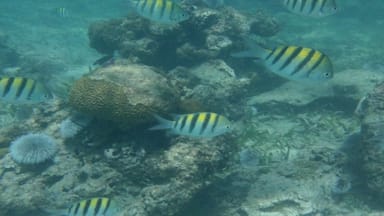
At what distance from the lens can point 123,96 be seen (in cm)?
579

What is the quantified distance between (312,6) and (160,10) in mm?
2602

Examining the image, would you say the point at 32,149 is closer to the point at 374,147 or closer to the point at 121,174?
the point at 121,174

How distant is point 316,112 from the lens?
940 cm

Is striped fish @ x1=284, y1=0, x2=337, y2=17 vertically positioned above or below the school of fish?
above

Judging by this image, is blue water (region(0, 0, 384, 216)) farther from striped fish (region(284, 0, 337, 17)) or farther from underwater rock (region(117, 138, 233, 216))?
striped fish (region(284, 0, 337, 17))

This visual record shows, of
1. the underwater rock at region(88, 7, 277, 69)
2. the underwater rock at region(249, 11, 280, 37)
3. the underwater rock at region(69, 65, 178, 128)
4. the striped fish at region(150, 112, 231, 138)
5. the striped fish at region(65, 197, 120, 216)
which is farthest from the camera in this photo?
the underwater rock at region(249, 11, 280, 37)

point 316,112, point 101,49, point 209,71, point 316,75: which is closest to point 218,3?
point 209,71

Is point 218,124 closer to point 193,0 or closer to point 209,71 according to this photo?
point 209,71

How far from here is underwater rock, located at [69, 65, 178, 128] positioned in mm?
5746

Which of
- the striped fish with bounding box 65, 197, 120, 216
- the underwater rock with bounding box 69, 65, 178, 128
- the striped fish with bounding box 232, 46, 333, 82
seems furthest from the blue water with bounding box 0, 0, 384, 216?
the striped fish with bounding box 232, 46, 333, 82

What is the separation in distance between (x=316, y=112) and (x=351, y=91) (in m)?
1.02

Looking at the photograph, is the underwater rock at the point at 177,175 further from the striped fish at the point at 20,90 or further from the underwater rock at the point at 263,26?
the underwater rock at the point at 263,26

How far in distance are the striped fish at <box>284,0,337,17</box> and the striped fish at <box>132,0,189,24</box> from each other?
2.01 meters

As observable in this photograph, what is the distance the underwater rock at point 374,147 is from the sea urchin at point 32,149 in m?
5.23
